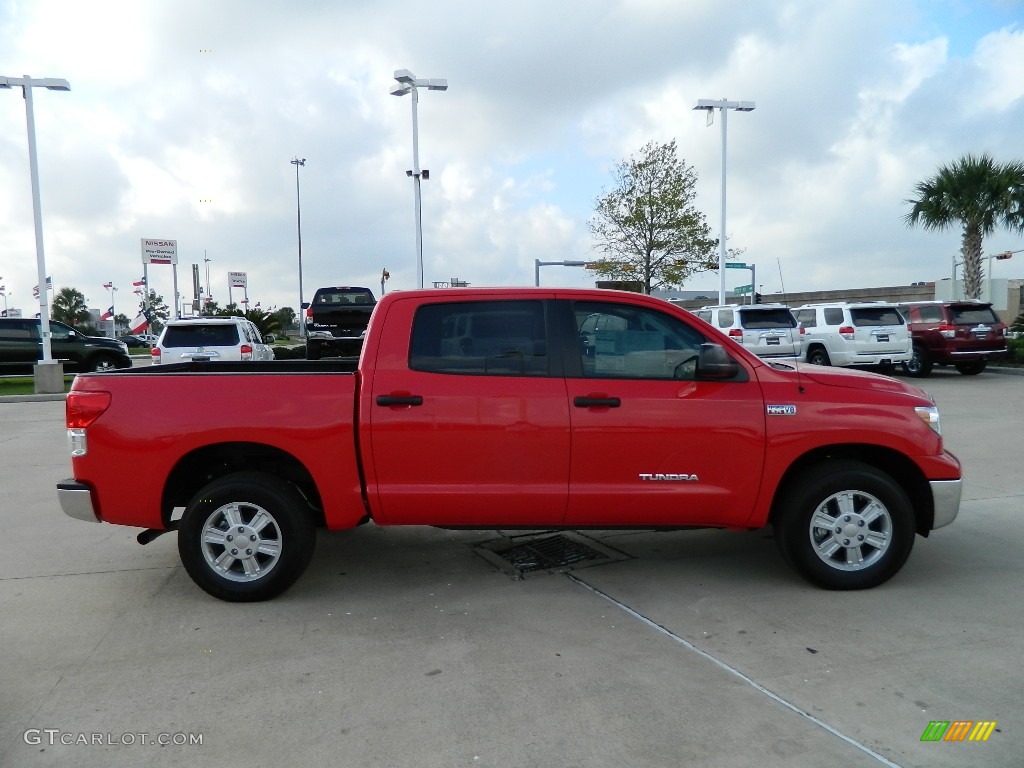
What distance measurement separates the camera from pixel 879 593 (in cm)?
476

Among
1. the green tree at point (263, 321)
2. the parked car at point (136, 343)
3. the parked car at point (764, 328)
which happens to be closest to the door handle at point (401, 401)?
the parked car at point (764, 328)

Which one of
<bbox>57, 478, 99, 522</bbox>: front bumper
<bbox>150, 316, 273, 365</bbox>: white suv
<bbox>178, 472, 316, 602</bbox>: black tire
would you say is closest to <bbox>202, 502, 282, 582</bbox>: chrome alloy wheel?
<bbox>178, 472, 316, 602</bbox>: black tire

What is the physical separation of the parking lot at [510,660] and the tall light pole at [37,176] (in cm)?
1524

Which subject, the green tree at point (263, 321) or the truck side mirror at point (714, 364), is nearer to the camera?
the truck side mirror at point (714, 364)

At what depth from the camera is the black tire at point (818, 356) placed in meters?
19.4

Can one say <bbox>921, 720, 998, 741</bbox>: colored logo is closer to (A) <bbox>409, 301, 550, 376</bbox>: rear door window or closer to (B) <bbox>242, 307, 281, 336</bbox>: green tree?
(A) <bbox>409, 301, 550, 376</bbox>: rear door window

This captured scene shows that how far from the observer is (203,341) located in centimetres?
1619

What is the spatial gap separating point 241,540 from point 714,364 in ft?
9.51

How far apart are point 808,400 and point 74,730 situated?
4.01 metres

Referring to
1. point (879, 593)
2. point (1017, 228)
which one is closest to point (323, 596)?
point (879, 593)

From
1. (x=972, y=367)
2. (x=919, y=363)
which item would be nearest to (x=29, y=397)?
(x=919, y=363)

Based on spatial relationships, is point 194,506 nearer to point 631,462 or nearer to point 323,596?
point 323,596

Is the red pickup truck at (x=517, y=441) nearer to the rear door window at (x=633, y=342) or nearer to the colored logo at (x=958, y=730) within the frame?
the rear door window at (x=633, y=342)

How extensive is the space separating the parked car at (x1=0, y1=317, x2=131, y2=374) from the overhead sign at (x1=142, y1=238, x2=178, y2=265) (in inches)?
715
